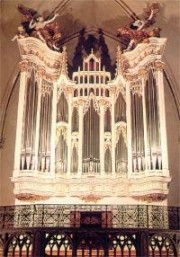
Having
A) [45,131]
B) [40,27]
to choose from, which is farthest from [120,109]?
[40,27]

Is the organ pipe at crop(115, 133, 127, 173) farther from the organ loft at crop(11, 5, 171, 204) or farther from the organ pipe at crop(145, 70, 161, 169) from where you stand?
the organ pipe at crop(145, 70, 161, 169)

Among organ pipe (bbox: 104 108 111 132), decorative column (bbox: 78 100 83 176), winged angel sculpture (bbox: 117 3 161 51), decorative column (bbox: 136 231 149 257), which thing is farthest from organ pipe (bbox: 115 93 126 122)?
decorative column (bbox: 136 231 149 257)

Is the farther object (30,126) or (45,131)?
(45,131)

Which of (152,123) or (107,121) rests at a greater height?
(107,121)

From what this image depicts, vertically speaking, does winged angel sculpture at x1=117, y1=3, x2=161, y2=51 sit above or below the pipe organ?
above

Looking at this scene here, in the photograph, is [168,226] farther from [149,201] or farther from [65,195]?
[65,195]

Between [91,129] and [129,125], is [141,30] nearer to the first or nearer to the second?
[129,125]

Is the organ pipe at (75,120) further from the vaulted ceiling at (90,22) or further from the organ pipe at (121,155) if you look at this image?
the vaulted ceiling at (90,22)

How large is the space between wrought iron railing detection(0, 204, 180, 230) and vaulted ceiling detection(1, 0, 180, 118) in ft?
18.5

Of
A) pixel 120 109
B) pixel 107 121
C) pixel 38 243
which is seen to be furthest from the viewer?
pixel 120 109

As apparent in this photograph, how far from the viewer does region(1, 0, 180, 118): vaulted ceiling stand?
15.6 metres

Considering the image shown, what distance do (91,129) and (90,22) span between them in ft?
16.5

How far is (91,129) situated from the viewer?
13844 mm

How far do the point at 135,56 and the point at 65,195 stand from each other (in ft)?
17.5
